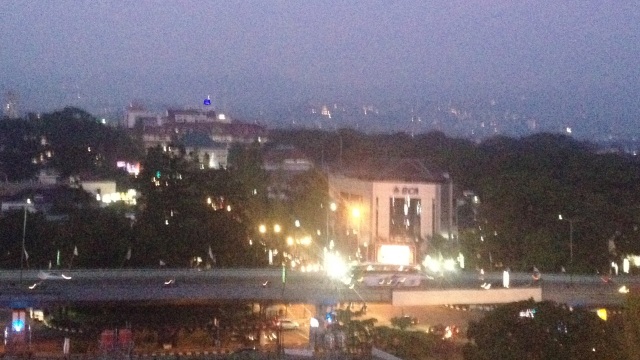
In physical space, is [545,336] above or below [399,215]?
below

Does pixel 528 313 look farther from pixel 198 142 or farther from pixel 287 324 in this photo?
pixel 198 142

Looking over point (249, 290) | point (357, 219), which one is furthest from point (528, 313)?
point (357, 219)

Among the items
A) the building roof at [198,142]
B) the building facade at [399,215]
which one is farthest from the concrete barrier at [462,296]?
the building roof at [198,142]

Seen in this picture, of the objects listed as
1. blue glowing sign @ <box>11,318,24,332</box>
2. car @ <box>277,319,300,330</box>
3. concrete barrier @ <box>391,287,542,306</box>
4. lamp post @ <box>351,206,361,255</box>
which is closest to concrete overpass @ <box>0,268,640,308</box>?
concrete barrier @ <box>391,287,542,306</box>

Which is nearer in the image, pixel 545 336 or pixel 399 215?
pixel 545 336

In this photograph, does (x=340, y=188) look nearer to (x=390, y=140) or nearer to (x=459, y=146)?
(x=459, y=146)

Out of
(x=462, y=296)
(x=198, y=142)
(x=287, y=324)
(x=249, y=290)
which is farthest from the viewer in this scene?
(x=198, y=142)

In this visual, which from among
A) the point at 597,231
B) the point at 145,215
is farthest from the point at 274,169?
the point at 597,231

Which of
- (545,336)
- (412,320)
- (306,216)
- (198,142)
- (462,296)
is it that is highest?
(198,142)
